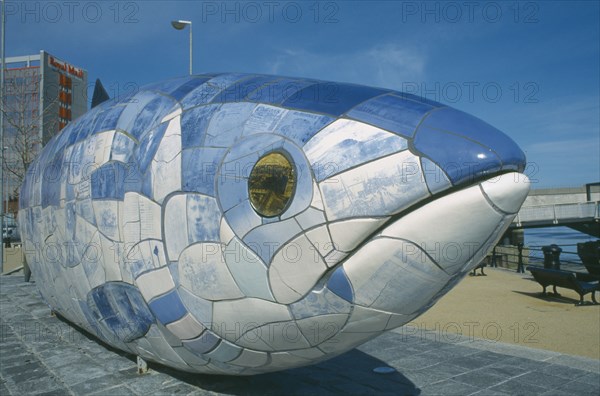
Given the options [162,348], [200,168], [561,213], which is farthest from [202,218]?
[561,213]

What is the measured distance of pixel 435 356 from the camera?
603cm

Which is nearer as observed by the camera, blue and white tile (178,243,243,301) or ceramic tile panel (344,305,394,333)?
ceramic tile panel (344,305,394,333)

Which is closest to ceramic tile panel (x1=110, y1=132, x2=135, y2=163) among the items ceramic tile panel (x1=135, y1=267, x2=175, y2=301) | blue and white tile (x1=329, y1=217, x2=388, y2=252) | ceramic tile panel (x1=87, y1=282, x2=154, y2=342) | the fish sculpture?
the fish sculpture

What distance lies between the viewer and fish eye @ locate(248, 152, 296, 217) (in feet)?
9.34

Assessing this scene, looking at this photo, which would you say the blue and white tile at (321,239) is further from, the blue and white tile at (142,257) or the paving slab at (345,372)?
the paving slab at (345,372)

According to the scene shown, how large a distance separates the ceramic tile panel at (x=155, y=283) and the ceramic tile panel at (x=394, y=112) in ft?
6.16

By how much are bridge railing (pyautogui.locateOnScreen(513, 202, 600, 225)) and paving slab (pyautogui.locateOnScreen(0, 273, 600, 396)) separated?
20427mm

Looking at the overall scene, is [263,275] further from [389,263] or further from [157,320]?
[157,320]

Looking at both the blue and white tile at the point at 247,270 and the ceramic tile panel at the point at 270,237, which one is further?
the blue and white tile at the point at 247,270

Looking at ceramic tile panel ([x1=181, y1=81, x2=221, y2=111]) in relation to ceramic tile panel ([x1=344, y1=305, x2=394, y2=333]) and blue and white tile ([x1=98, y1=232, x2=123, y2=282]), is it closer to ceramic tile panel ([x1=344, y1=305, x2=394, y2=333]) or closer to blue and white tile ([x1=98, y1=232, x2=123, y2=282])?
blue and white tile ([x1=98, y1=232, x2=123, y2=282])

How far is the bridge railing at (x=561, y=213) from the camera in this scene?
81.8ft

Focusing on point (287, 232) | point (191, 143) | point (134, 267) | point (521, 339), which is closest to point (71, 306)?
point (134, 267)

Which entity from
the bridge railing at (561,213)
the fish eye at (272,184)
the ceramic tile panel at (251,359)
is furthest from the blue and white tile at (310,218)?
the bridge railing at (561,213)

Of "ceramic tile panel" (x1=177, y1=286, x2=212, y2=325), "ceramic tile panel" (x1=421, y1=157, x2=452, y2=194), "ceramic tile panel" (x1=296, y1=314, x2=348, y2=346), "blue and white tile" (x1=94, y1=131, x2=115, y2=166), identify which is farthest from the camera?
"blue and white tile" (x1=94, y1=131, x2=115, y2=166)
